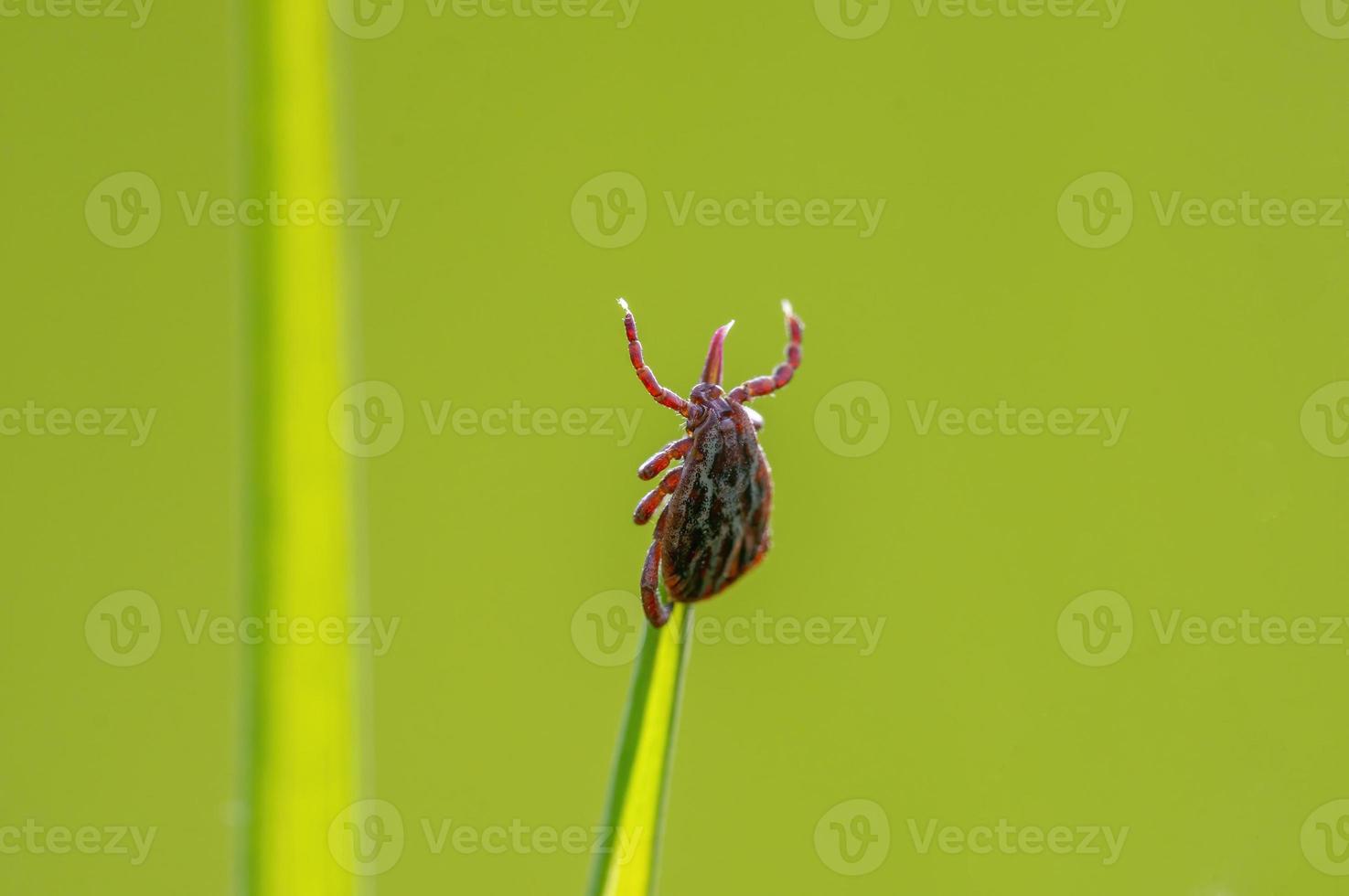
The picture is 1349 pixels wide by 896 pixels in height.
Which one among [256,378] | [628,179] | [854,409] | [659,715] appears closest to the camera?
[256,378]

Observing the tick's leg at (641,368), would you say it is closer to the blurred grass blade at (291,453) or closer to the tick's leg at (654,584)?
the tick's leg at (654,584)

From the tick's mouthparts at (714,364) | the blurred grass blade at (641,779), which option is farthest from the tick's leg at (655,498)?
the blurred grass blade at (641,779)

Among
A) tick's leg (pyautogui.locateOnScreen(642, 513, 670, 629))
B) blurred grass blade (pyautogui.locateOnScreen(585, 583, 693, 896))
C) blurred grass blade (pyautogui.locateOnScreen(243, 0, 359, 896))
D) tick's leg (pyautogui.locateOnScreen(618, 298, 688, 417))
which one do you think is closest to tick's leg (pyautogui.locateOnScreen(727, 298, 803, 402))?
tick's leg (pyautogui.locateOnScreen(618, 298, 688, 417))

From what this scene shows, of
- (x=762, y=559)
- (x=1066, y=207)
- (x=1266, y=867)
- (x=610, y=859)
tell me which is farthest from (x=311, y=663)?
(x=1066, y=207)

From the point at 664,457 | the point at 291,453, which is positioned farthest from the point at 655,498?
the point at 291,453

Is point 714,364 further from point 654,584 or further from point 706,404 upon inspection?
point 654,584

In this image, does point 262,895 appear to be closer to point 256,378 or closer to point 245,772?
point 245,772

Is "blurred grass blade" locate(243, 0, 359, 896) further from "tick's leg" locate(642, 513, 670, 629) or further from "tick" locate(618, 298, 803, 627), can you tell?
"tick" locate(618, 298, 803, 627)
